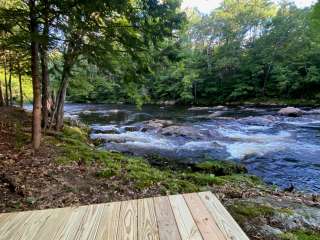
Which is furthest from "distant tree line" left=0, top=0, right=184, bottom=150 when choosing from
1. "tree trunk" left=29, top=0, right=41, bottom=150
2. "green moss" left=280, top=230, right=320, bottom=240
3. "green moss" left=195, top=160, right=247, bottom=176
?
"green moss" left=280, top=230, right=320, bottom=240

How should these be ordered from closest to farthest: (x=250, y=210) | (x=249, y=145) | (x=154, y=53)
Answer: (x=250, y=210), (x=154, y=53), (x=249, y=145)

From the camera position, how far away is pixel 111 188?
5277 mm

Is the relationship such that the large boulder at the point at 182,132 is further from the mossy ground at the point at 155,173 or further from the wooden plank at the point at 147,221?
the wooden plank at the point at 147,221

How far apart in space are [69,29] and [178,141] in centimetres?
756

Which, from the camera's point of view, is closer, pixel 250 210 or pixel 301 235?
pixel 301 235

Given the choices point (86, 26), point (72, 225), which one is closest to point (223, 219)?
point (72, 225)

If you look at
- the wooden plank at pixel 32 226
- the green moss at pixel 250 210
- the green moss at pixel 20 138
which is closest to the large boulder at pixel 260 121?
the green moss at pixel 20 138

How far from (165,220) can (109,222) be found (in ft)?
1.30

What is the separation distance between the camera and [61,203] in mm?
4543

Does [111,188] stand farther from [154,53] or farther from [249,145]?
[249,145]

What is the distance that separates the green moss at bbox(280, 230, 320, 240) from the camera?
3.35 m

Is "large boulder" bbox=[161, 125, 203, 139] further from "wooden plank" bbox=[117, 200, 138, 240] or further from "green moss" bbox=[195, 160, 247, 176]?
"wooden plank" bbox=[117, 200, 138, 240]

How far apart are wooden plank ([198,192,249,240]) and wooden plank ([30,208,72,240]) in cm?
107

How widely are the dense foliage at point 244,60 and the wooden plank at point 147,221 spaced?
916 inches
